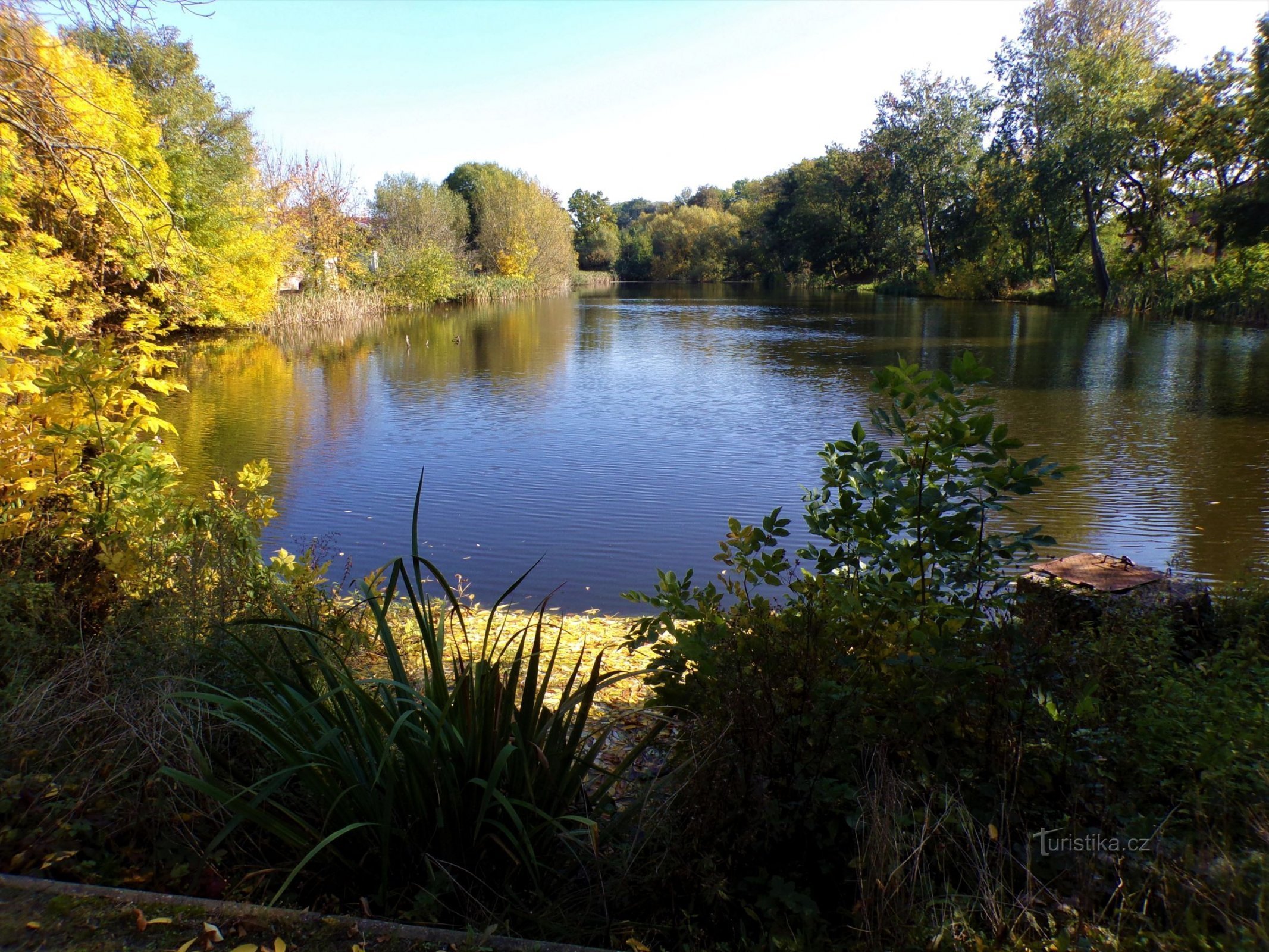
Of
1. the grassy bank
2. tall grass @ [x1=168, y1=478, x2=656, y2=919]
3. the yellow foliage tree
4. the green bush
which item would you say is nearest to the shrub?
the grassy bank

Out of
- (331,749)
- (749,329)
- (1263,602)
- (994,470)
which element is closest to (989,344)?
(749,329)

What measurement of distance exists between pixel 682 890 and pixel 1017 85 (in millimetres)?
44469

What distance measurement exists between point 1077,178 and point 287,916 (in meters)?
38.9

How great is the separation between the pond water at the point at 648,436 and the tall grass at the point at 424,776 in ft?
12.2

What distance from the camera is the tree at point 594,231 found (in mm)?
95688

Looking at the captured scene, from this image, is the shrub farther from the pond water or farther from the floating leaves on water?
the pond water

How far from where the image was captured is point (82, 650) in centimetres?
330

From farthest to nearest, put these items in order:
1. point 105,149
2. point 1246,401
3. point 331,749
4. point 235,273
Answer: point 235,273, point 1246,401, point 105,149, point 331,749

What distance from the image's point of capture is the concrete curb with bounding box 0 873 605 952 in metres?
1.96

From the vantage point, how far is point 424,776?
233 centimetres

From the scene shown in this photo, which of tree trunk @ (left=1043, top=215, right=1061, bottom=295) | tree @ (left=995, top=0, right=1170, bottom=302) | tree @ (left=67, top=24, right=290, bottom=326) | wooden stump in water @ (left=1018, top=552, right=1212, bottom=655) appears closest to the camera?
wooden stump in water @ (left=1018, top=552, right=1212, bottom=655)

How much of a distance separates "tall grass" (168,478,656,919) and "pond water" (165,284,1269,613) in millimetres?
3707

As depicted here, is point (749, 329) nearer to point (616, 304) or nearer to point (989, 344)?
point (989, 344)

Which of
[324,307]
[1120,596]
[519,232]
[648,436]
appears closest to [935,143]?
[519,232]
